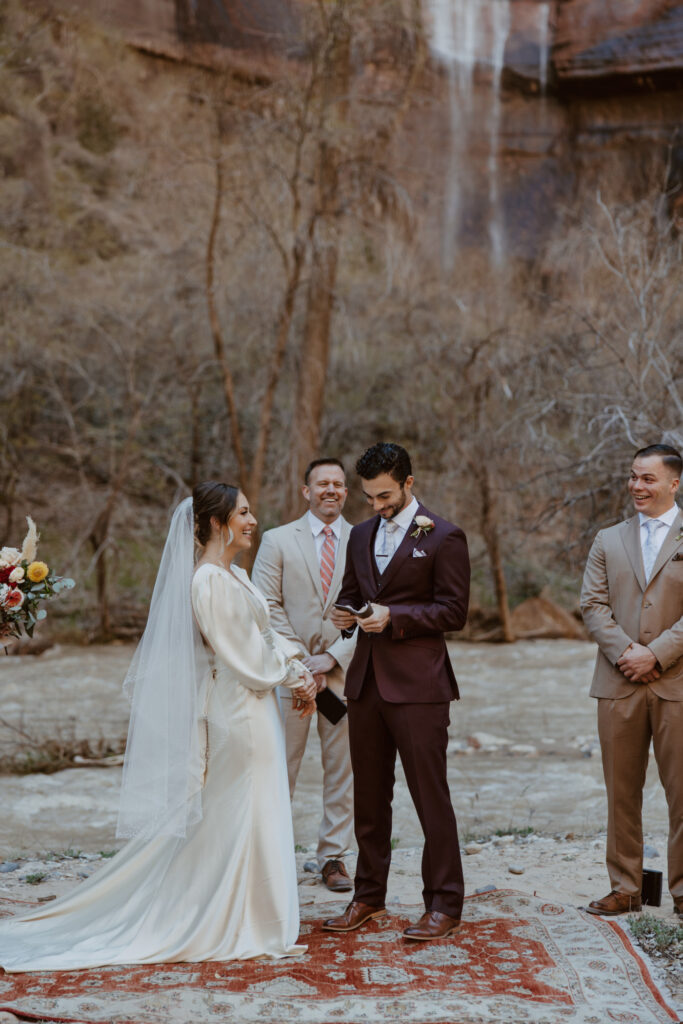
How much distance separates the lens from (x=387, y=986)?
377 centimetres

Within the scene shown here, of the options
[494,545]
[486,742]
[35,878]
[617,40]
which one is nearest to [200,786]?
[35,878]

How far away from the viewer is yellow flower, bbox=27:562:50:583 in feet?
14.7

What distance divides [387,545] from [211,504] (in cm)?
84

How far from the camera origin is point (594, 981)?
3.91 m

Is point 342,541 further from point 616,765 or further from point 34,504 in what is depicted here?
point 34,504

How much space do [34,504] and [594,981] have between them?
1618 cm

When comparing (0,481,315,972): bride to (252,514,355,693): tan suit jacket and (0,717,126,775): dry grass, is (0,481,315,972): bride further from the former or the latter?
(0,717,126,775): dry grass

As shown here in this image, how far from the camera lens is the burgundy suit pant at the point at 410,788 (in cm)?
444

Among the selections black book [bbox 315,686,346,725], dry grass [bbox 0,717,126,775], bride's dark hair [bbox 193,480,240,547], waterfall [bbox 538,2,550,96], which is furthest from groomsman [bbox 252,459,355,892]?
waterfall [bbox 538,2,550,96]

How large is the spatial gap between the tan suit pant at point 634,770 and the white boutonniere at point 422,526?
3.97 ft

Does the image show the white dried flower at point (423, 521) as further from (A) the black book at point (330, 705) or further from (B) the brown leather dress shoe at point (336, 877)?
(B) the brown leather dress shoe at point (336, 877)

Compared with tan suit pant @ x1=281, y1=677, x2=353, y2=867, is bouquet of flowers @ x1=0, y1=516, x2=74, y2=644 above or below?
above

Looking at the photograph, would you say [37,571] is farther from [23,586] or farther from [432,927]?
[432,927]

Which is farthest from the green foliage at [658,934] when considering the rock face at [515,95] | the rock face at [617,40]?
the rock face at [617,40]
